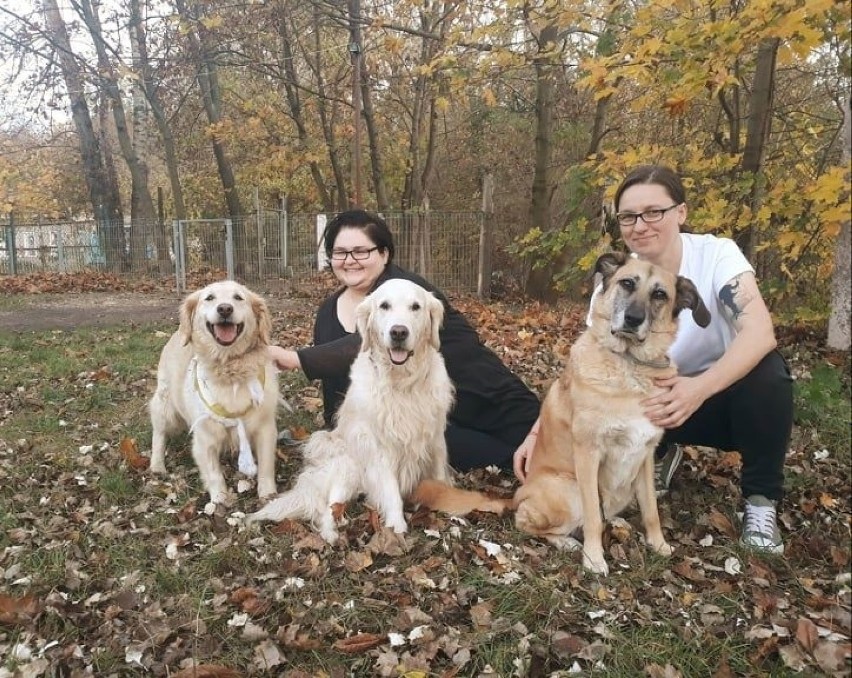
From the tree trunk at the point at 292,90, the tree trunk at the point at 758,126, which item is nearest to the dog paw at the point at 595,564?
the tree trunk at the point at 758,126

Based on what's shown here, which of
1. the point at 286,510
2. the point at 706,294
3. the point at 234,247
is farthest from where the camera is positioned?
the point at 234,247

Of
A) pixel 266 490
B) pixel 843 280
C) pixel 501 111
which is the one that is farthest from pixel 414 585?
pixel 501 111

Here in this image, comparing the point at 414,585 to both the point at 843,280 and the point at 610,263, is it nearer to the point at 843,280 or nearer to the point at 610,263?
the point at 610,263

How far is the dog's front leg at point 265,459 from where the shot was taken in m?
3.65

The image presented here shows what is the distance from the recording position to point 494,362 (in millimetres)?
4172

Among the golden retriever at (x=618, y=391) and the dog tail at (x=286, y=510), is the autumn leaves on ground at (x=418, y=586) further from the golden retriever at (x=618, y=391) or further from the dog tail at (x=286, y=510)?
the golden retriever at (x=618, y=391)

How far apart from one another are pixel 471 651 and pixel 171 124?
18.7 m

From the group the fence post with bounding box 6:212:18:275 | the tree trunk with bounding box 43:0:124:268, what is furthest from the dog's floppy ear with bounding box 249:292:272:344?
the fence post with bounding box 6:212:18:275

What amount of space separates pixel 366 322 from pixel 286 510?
1082 mm

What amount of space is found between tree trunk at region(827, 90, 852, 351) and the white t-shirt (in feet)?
5.75

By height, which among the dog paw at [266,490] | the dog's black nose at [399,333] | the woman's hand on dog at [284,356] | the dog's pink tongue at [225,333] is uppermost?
the dog's black nose at [399,333]

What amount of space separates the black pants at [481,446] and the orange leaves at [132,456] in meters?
2.01

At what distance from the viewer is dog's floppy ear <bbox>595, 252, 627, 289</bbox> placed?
280cm

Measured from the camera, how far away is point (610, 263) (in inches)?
111
